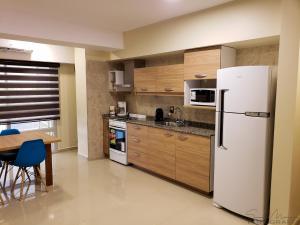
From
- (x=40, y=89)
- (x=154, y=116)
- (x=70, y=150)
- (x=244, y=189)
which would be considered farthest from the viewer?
(x=70, y=150)

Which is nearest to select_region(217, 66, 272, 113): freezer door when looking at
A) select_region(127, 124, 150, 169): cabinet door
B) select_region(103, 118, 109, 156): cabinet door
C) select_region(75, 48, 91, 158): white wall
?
select_region(127, 124, 150, 169): cabinet door

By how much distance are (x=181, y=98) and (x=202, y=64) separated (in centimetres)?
105

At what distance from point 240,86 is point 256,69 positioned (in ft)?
0.83

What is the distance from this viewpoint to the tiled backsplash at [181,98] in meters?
3.17

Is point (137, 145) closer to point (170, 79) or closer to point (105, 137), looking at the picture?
point (105, 137)

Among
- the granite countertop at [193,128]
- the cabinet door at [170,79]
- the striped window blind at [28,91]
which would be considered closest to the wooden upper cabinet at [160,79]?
the cabinet door at [170,79]

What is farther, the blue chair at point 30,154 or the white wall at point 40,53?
the white wall at point 40,53

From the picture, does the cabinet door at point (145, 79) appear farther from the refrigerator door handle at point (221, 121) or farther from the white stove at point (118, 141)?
the refrigerator door handle at point (221, 121)

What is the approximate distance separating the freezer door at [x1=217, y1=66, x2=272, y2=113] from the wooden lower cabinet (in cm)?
70

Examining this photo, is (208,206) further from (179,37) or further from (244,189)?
(179,37)

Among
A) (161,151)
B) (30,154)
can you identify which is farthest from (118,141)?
(30,154)

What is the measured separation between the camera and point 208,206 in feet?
10.2

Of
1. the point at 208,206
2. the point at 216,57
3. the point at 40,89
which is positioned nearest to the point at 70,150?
the point at 40,89

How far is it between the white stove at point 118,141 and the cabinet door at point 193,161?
141 cm
